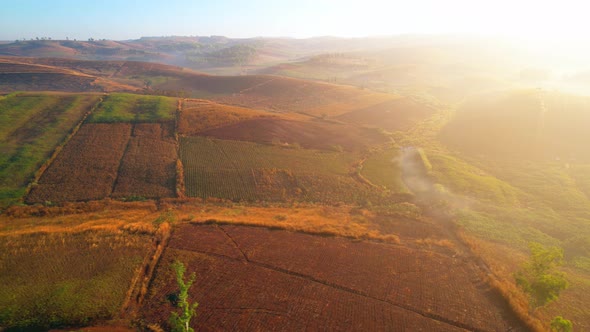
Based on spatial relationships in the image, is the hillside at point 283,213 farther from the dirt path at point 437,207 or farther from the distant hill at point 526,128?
the distant hill at point 526,128

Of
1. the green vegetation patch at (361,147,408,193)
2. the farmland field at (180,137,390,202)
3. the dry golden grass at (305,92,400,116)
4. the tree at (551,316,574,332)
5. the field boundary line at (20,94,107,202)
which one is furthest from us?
the dry golden grass at (305,92,400,116)

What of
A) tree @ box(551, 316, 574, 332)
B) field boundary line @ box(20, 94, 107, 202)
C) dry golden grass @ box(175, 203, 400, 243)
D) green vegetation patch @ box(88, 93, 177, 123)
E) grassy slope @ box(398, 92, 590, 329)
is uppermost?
green vegetation patch @ box(88, 93, 177, 123)

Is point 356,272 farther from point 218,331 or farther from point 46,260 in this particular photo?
point 46,260

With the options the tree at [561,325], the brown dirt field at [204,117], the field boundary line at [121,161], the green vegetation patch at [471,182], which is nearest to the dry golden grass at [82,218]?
the field boundary line at [121,161]

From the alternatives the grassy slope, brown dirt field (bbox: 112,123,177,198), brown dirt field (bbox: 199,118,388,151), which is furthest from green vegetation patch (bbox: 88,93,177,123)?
the grassy slope

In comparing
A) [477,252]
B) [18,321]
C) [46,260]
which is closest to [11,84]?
[46,260]

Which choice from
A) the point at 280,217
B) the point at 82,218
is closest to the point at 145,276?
the point at 82,218

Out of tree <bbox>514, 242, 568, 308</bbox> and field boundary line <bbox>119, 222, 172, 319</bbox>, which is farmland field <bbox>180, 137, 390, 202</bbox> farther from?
tree <bbox>514, 242, 568, 308</bbox>
